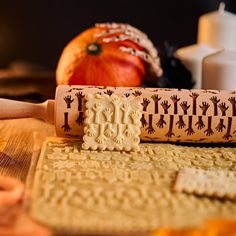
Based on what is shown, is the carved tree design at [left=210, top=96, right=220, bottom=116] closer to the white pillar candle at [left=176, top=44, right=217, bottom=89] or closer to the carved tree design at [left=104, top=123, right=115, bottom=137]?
the carved tree design at [left=104, top=123, right=115, bottom=137]

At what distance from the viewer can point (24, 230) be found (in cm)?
52

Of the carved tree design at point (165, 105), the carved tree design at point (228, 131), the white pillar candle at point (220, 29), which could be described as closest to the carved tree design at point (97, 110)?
the carved tree design at point (165, 105)

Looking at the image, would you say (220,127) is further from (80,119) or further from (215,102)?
(80,119)

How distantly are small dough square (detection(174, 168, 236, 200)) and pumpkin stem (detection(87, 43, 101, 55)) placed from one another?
398mm

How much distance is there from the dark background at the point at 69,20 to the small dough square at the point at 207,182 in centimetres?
89

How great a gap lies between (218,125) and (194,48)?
1.31ft

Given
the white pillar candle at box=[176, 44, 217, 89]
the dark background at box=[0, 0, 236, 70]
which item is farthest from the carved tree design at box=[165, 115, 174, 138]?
the dark background at box=[0, 0, 236, 70]

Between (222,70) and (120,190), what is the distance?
1.52ft

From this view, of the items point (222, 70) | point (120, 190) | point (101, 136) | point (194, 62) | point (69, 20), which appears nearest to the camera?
point (120, 190)

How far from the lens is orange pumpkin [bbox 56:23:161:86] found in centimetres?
99

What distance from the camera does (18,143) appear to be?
862mm

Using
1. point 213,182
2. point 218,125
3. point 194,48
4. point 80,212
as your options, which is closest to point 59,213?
point 80,212

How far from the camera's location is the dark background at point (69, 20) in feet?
4.85

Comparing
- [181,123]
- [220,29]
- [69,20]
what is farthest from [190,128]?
[69,20]
